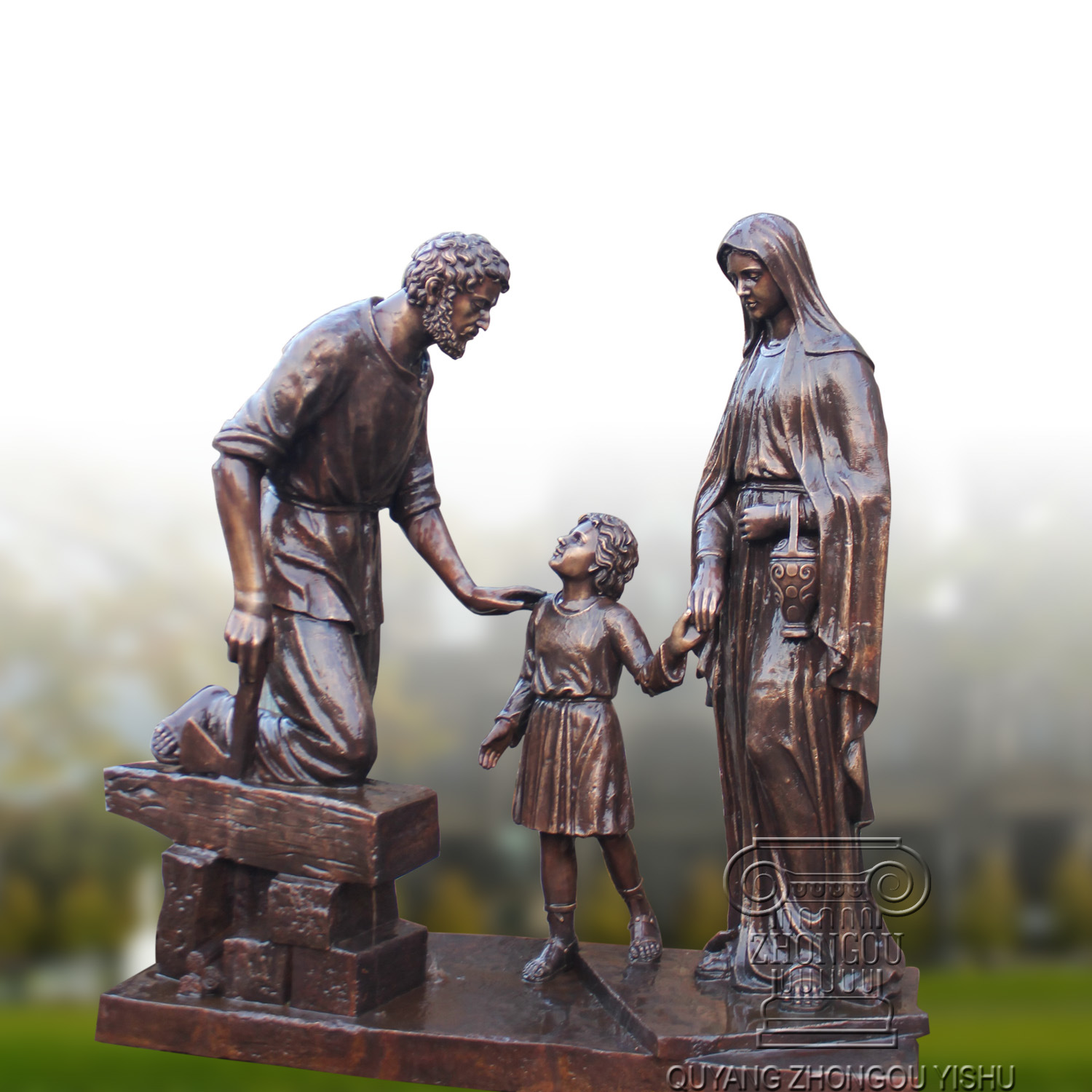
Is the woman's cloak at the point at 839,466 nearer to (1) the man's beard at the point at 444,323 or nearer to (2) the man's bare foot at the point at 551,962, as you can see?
(1) the man's beard at the point at 444,323

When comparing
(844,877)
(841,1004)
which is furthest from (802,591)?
(841,1004)

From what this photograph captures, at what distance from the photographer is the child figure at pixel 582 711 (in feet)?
12.9

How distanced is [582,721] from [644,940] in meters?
0.75

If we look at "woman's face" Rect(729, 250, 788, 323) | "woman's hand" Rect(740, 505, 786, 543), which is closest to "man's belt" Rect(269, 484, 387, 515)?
"woman's hand" Rect(740, 505, 786, 543)

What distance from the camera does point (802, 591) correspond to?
3693 millimetres

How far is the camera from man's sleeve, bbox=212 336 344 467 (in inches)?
154

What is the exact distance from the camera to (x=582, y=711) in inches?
156

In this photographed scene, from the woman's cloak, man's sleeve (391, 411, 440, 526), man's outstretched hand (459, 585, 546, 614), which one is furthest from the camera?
man's sleeve (391, 411, 440, 526)

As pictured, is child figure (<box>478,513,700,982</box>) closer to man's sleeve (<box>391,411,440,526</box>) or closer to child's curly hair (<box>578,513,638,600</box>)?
child's curly hair (<box>578,513,638,600</box>)

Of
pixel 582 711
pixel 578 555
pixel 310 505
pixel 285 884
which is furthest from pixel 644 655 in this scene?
pixel 285 884

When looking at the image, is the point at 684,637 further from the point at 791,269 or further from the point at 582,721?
the point at 791,269

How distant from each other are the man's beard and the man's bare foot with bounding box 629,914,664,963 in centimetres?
189

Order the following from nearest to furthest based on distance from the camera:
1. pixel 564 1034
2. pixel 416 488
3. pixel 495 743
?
pixel 564 1034 < pixel 495 743 < pixel 416 488

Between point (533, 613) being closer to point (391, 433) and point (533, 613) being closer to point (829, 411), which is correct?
point (391, 433)
